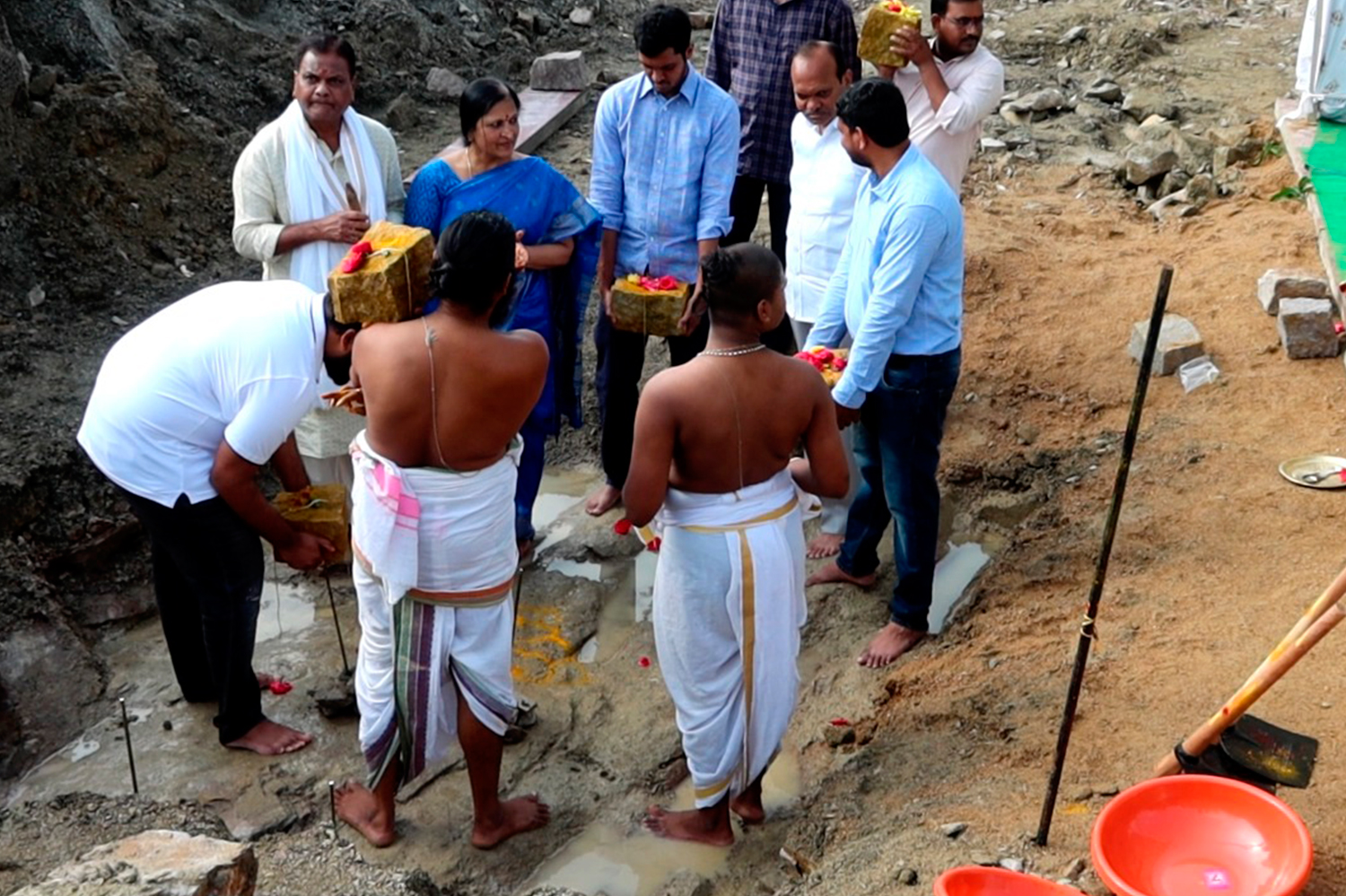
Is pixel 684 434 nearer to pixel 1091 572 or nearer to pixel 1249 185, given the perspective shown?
pixel 1091 572

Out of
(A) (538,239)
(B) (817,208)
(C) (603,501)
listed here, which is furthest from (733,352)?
(C) (603,501)

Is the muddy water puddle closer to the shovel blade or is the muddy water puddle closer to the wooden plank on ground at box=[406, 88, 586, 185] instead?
the shovel blade

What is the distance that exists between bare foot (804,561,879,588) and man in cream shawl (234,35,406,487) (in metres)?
1.88

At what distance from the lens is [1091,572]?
4.96 m

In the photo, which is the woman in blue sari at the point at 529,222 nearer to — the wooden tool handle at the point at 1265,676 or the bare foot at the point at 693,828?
the bare foot at the point at 693,828

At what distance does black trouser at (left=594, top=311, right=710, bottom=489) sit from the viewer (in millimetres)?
5555

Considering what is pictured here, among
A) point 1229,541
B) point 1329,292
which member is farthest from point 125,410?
point 1329,292

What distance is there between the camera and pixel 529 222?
504 cm

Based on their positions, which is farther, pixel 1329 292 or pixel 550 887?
pixel 1329 292

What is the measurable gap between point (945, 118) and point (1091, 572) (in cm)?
182

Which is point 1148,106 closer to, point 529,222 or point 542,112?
point 542,112

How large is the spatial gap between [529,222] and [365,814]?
7.36ft

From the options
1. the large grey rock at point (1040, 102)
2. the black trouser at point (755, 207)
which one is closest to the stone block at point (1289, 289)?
the black trouser at point (755, 207)

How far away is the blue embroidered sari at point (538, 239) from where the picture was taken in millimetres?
4887
